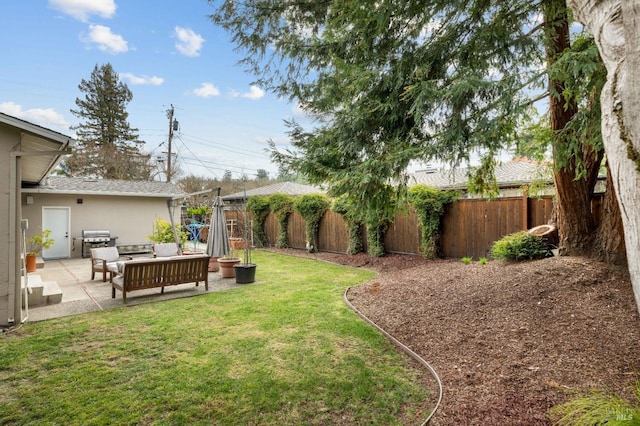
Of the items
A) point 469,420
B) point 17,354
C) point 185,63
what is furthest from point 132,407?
point 185,63

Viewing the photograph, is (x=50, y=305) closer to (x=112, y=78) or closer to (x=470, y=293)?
(x=470, y=293)

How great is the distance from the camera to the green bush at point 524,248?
6.31m

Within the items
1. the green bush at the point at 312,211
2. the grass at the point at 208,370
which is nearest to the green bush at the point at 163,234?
the green bush at the point at 312,211

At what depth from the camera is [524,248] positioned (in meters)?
6.40

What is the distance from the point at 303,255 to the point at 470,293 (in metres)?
8.19

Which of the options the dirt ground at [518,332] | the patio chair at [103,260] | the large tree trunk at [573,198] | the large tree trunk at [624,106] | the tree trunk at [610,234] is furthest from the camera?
the patio chair at [103,260]

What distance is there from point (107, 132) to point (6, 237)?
26269 mm

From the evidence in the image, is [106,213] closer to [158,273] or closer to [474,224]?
[158,273]

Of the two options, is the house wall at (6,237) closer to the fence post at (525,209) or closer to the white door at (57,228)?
the white door at (57,228)

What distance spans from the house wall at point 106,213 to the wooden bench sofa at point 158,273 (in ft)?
29.6

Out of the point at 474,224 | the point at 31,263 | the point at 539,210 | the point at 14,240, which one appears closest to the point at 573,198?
the point at 539,210

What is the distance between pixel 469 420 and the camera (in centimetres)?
258

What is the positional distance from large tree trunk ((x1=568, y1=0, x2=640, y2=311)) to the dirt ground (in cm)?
191

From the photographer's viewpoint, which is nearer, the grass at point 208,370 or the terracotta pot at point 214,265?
the grass at point 208,370
